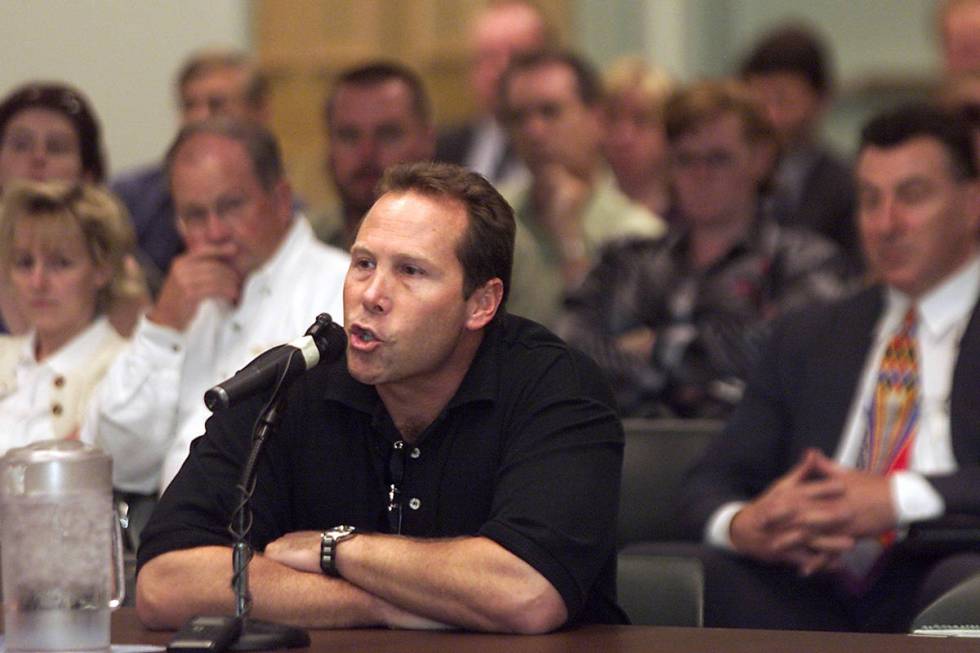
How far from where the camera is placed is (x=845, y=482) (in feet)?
11.6

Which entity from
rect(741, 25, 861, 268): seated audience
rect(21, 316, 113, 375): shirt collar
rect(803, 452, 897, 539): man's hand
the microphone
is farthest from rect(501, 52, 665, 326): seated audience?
the microphone

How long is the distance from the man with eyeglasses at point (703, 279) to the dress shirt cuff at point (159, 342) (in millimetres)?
1295

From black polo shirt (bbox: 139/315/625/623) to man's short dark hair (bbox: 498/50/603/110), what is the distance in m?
2.88

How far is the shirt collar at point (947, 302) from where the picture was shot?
3.77m

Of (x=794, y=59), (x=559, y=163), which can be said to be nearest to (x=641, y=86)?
(x=794, y=59)

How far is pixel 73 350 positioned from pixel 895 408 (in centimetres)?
179

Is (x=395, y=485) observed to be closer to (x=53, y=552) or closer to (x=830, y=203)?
(x=53, y=552)

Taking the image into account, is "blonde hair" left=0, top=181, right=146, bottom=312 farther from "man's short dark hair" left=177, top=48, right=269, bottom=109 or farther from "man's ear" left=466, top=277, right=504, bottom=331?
"man's short dark hair" left=177, top=48, right=269, bottom=109

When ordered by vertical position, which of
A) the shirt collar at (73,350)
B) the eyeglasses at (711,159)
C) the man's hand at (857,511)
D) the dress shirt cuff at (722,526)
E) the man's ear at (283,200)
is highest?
the eyeglasses at (711,159)

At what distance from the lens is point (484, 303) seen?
2.76m

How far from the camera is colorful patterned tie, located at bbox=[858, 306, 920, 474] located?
12.2 ft

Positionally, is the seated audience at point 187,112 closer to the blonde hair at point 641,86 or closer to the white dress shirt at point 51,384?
the white dress shirt at point 51,384

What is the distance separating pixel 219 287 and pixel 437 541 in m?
1.48

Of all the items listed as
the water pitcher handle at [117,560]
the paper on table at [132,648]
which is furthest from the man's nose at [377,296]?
the paper on table at [132,648]
